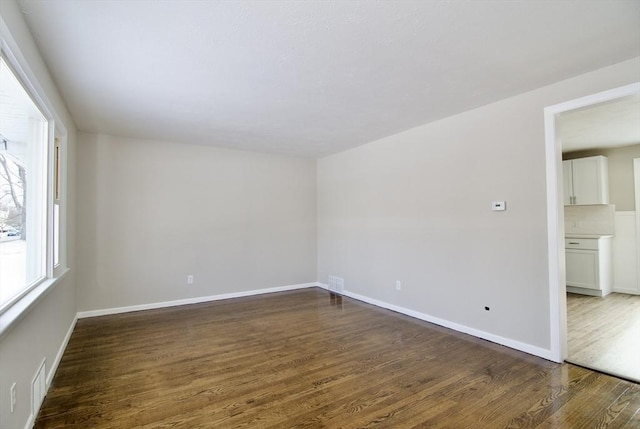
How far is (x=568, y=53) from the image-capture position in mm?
2324

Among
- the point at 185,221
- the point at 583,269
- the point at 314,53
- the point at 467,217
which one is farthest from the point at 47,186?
the point at 583,269

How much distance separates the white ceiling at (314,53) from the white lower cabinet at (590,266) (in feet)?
12.6

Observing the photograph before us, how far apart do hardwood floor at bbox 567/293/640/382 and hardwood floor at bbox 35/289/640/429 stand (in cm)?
30

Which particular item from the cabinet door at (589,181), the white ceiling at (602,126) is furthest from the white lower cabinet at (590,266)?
the white ceiling at (602,126)

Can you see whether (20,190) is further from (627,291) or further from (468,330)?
(627,291)

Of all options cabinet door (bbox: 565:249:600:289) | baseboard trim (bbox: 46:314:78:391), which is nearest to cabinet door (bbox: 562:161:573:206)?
cabinet door (bbox: 565:249:600:289)

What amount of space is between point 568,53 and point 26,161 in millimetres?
4006

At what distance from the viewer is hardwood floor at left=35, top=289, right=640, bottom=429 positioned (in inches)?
80.0

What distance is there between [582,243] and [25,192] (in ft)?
24.0

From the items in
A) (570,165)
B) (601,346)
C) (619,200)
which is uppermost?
(570,165)

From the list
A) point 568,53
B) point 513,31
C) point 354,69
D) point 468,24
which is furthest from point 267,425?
point 568,53

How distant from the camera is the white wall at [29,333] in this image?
61.5 inches

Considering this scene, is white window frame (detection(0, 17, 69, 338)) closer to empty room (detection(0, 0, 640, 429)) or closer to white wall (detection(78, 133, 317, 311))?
empty room (detection(0, 0, 640, 429))

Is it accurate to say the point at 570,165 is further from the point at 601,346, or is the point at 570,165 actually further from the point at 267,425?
the point at 267,425
